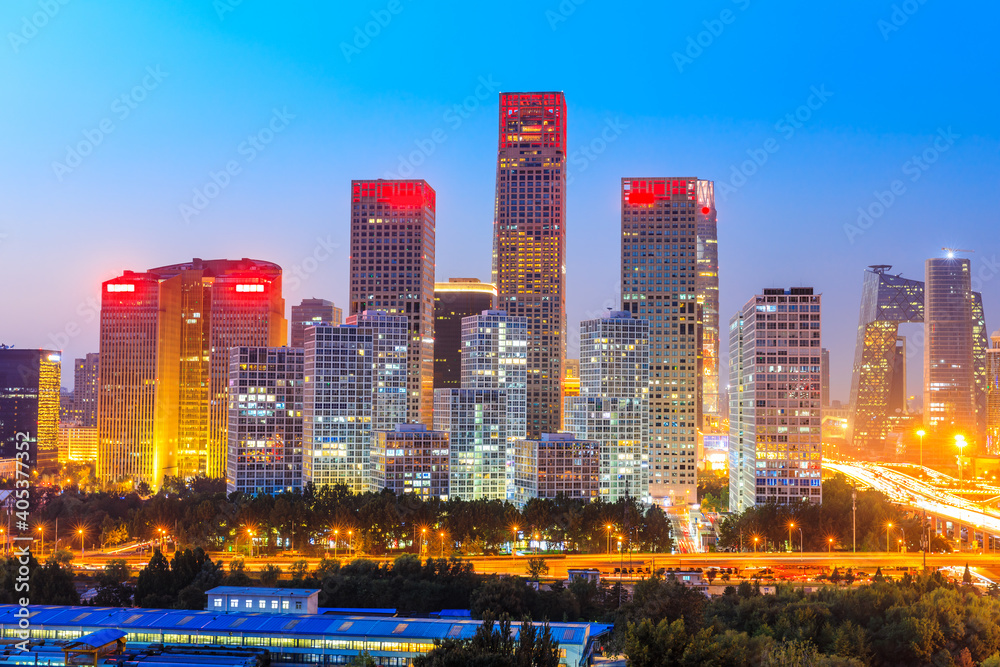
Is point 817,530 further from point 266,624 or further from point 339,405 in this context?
point 339,405

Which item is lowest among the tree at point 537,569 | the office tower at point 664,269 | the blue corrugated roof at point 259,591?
the tree at point 537,569

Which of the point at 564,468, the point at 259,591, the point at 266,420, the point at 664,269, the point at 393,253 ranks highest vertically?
the point at 393,253

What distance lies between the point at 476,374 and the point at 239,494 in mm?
45311

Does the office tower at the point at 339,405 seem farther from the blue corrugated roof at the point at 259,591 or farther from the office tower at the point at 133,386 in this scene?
the office tower at the point at 133,386

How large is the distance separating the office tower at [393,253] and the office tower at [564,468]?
5522 cm

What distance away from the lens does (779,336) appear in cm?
12125

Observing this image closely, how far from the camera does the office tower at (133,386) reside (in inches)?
7594

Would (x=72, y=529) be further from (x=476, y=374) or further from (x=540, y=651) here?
(x=540, y=651)

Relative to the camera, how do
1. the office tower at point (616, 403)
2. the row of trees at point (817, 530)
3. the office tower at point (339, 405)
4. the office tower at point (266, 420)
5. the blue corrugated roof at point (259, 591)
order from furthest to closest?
1. the office tower at point (616, 403)
2. the office tower at point (266, 420)
3. the office tower at point (339, 405)
4. the row of trees at point (817, 530)
5. the blue corrugated roof at point (259, 591)

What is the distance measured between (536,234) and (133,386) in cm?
9010

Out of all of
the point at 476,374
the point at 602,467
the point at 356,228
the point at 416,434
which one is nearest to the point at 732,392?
the point at 602,467

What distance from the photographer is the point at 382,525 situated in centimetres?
10212

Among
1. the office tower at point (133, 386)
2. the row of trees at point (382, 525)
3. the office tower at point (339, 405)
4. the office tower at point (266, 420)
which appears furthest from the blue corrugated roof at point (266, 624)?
the office tower at point (133, 386)

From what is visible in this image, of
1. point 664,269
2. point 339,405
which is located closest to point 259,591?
point 339,405
